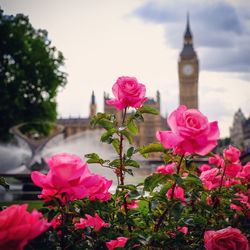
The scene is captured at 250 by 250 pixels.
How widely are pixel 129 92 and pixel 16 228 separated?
3.04 feet

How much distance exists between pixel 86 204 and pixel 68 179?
340 millimetres

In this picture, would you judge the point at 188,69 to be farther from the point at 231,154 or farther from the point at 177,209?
the point at 177,209

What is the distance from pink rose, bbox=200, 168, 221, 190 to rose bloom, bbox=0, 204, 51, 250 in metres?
1.26

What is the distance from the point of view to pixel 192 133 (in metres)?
1.32

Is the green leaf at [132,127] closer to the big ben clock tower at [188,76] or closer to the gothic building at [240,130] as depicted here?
the gothic building at [240,130]

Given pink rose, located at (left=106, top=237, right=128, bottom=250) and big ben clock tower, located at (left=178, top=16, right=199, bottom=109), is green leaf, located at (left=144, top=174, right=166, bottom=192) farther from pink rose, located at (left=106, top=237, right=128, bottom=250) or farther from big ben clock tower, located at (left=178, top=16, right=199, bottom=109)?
big ben clock tower, located at (left=178, top=16, right=199, bottom=109)

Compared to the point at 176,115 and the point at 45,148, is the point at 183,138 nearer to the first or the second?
the point at 176,115

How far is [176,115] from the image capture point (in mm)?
1403

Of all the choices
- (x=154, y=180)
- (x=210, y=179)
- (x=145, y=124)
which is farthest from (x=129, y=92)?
(x=145, y=124)

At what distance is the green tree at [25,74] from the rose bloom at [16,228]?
21507 millimetres

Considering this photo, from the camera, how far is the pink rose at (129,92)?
179 cm

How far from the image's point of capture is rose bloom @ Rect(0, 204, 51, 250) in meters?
1.03

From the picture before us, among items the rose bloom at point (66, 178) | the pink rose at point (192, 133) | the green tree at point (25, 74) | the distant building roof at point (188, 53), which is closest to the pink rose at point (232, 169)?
the pink rose at point (192, 133)

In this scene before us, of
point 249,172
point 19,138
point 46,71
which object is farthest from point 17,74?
point 249,172
